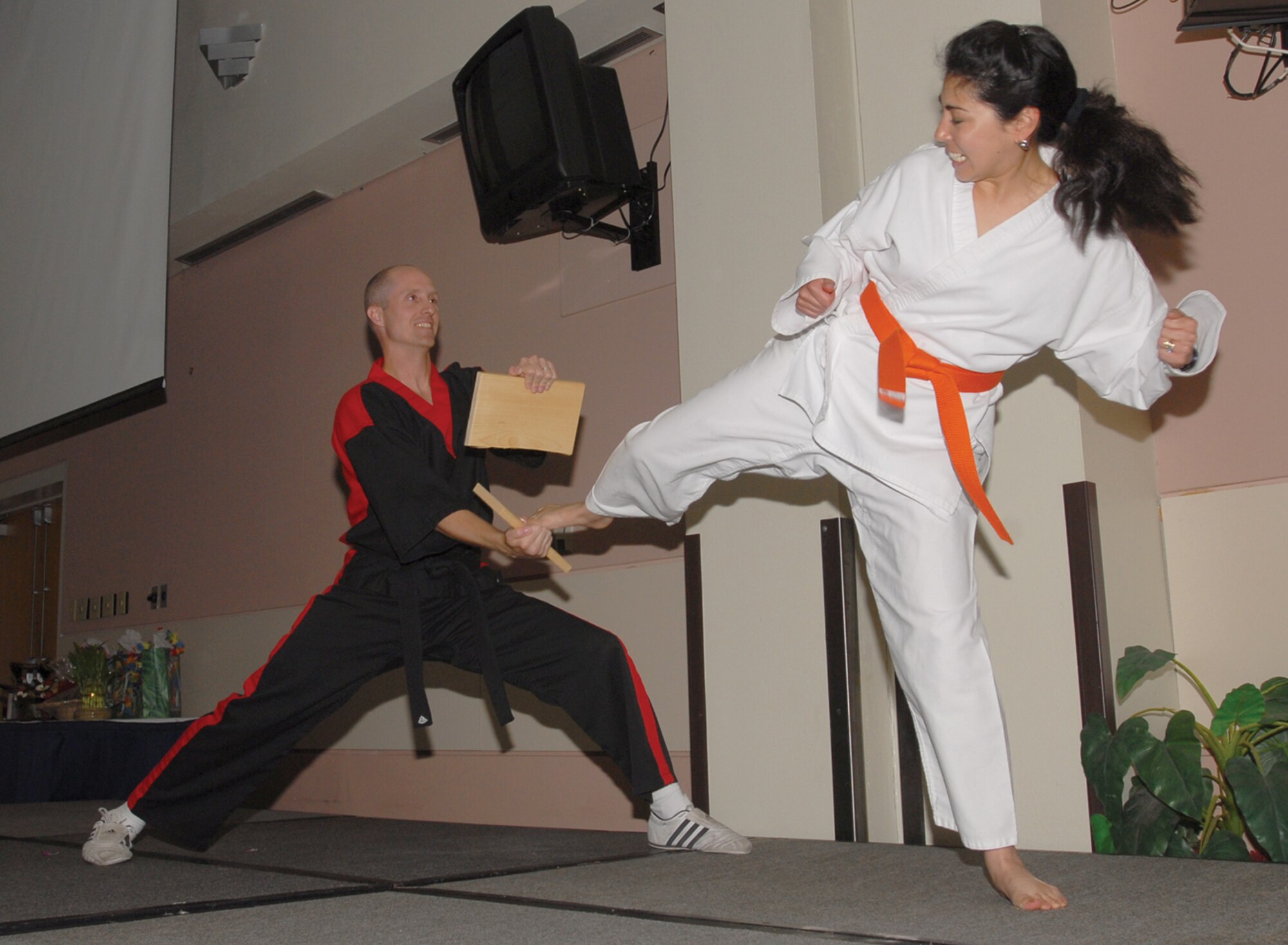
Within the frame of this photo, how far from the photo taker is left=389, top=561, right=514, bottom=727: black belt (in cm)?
231

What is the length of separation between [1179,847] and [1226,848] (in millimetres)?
81

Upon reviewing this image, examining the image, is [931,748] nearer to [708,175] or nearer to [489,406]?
[489,406]

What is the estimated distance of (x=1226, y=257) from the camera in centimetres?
232

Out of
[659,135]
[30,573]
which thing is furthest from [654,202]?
[30,573]

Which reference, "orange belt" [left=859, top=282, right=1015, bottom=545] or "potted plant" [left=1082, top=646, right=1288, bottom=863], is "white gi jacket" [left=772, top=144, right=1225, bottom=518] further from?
"potted plant" [left=1082, top=646, right=1288, bottom=863]

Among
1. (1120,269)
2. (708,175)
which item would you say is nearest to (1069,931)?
(1120,269)

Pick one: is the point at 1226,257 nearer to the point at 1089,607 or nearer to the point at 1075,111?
the point at 1089,607

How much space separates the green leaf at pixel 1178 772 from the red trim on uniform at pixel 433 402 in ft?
4.99

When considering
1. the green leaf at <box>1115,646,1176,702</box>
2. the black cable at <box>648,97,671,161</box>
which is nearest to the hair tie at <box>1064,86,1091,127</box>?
the green leaf at <box>1115,646,1176,702</box>

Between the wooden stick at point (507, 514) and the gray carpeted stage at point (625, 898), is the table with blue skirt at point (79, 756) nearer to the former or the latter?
the gray carpeted stage at point (625, 898)

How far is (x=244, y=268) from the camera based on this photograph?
4777mm

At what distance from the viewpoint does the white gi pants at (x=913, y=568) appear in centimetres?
159

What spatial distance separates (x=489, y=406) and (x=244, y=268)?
9.49 feet

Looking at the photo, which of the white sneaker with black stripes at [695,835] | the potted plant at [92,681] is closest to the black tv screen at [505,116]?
the white sneaker with black stripes at [695,835]
